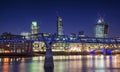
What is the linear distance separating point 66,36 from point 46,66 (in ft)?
98.8

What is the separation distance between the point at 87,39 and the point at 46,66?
2970 centimetres

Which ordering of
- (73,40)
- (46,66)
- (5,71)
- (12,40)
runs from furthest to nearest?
(12,40), (73,40), (46,66), (5,71)

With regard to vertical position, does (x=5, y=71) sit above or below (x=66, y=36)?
below

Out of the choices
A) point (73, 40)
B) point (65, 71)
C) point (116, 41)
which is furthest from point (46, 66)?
point (116, 41)

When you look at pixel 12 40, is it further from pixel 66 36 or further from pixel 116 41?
pixel 116 41

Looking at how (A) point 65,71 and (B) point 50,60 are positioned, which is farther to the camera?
(B) point 50,60

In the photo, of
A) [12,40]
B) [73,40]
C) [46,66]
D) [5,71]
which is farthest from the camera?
[12,40]

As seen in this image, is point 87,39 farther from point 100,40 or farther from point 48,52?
point 48,52

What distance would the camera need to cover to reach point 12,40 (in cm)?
15275

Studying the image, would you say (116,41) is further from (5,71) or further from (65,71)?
(5,71)

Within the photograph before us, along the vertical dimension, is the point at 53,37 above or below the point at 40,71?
above

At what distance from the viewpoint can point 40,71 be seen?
107000 millimetres

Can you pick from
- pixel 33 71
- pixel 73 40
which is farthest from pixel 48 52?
pixel 73 40

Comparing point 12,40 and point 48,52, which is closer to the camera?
point 48,52
